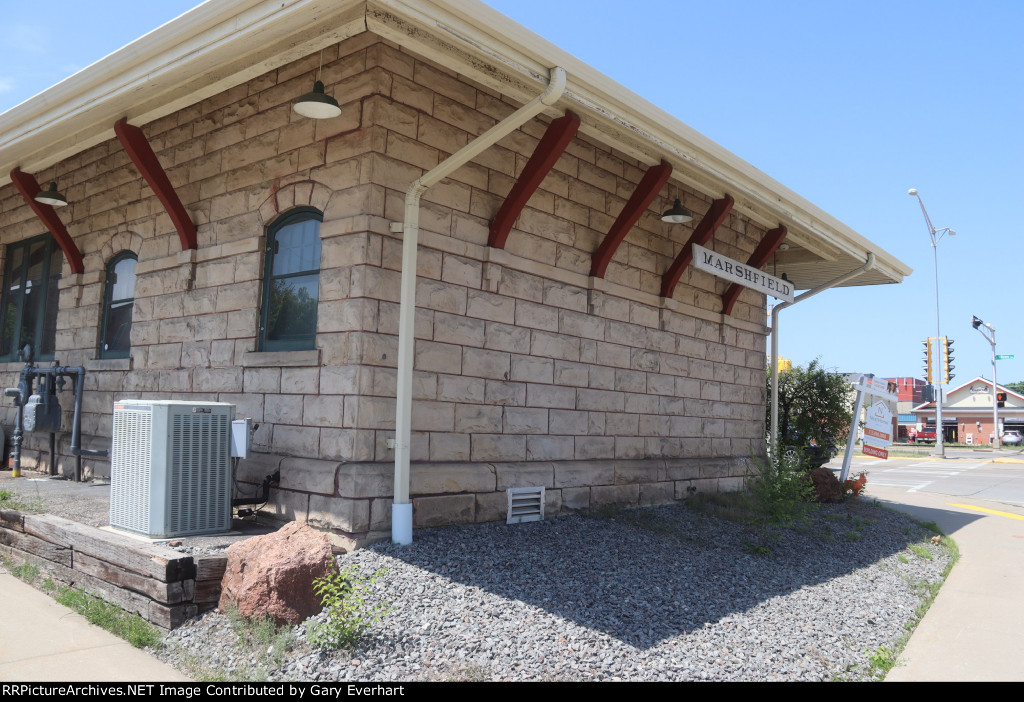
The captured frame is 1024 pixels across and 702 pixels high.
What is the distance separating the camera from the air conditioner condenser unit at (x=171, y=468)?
5902 millimetres

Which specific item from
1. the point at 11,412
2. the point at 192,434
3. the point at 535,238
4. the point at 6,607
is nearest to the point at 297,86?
the point at 535,238

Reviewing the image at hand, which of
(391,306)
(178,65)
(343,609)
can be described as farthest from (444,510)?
(178,65)

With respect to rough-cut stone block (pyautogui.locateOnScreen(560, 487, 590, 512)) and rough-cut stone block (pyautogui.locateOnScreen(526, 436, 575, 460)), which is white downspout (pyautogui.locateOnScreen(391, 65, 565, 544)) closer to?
rough-cut stone block (pyautogui.locateOnScreen(526, 436, 575, 460))

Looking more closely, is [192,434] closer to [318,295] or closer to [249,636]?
[318,295]

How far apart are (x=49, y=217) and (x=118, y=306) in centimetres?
154

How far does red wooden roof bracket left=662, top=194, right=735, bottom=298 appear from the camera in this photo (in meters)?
9.60

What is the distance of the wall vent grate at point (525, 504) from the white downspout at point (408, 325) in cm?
137

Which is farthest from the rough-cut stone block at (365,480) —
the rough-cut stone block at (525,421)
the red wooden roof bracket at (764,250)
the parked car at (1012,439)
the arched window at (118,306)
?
the parked car at (1012,439)

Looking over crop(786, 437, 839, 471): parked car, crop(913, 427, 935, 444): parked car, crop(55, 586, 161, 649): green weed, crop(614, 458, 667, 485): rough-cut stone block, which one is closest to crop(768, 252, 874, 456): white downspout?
crop(786, 437, 839, 471): parked car

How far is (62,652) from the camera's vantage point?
461cm

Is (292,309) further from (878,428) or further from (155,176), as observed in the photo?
(878,428)

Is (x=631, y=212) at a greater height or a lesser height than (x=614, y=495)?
greater

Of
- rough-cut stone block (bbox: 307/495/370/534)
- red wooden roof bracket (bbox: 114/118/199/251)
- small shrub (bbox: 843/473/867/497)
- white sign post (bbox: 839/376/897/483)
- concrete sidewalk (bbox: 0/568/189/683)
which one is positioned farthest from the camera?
white sign post (bbox: 839/376/897/483)

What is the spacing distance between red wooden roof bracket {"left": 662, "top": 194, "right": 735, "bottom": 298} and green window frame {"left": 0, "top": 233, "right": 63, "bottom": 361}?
8.43 metres
